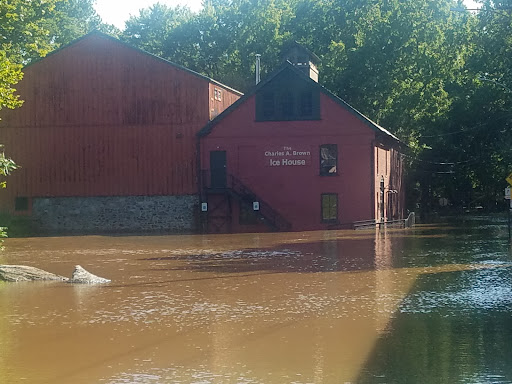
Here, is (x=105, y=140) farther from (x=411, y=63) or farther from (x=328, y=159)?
(x=411, y=63)

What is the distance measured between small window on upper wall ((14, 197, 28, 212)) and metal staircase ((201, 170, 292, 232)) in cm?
1046

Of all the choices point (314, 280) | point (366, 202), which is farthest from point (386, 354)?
point (366, 202)

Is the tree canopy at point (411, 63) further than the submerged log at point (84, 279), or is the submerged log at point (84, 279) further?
the tree canopy at point (411, 63)

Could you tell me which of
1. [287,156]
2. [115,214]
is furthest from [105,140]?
[287,156]

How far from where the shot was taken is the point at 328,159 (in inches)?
1956

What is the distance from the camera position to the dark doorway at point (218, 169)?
5075cm

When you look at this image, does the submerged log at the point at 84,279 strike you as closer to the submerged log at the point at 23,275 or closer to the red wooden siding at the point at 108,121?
the submerged log at the point at 23,275

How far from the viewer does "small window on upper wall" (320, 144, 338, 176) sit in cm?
4944

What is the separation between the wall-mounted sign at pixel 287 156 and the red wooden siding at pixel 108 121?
4318 mm

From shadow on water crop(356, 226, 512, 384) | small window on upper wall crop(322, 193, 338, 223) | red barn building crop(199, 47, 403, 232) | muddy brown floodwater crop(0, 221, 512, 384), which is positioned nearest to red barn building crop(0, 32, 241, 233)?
red barn building crop(199, 47, 403, 232)

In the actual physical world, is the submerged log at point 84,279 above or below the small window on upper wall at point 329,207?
below

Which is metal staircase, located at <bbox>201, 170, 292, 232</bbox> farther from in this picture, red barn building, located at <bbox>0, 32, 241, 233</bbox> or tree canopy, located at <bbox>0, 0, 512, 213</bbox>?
tree canopy, located at <bbox>0, 0, 512, 213</bbox>

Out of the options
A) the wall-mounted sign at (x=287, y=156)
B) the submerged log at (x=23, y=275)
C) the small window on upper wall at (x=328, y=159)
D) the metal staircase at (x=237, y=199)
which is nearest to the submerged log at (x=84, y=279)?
the submerged log at (x=23, y=275)

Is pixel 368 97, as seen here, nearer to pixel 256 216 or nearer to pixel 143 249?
pixel 256 216
